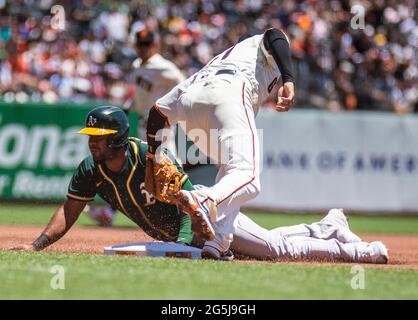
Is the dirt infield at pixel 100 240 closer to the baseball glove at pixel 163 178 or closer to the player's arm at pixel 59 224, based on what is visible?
the player's arm at pixel 59 224

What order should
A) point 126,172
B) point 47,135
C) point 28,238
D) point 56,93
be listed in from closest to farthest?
point 126,172
point 28,238
point 47,135
point 56,93

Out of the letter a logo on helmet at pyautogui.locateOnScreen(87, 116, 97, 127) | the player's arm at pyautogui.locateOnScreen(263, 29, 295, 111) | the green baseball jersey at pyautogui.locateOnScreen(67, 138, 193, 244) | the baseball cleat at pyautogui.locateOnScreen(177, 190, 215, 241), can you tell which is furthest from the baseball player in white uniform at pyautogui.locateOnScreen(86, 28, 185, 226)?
the baseball cleat at pyautogui.locateOnScreen(177, 190, 215, 241)

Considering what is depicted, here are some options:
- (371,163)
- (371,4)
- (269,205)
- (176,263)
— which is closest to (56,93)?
(269,205)

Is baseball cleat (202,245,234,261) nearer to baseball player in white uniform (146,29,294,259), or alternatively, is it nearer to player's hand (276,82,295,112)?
baseball player in white uniform (146,29,294,259)

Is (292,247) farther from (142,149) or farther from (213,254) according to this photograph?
(142,149)

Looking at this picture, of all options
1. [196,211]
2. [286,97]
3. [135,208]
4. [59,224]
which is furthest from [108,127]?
[286,97]

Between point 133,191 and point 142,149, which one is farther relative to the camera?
point 142,149
